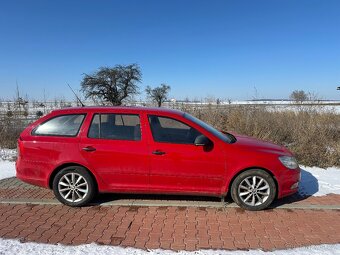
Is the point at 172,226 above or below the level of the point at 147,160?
below

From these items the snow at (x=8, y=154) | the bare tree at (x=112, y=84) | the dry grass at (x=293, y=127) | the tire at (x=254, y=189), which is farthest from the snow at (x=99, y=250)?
the bare tree at (x=112, y=84)

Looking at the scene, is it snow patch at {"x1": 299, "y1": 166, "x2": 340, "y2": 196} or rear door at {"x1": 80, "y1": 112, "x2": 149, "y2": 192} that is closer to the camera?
rear door at {"x1": 80, "y1": 112, "x2": 149, "y2": 192}

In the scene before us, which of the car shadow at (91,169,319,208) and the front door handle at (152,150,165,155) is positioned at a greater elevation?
the front door handle at (152,150,165,155)

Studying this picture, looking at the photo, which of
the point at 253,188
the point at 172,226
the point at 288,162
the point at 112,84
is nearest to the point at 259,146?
the point at 288,162

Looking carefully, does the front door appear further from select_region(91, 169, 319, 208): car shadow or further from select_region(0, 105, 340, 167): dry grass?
select_region(0, 105, 340, 167): dry grass

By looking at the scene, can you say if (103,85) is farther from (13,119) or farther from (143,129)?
(143,129)

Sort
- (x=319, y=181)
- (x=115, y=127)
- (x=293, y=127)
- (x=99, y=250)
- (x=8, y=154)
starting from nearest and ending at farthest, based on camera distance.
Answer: (x=99, y=250) → (x=115, y=127) → (x=319, y=181) → (x=8, y=154) → (x=293, y=127)

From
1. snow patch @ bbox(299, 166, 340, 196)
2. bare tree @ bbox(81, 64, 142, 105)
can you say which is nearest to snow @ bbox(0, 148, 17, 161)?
snow patch @ bbox(299, 166, 340, 196)

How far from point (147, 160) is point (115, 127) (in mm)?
794

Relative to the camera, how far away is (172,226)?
4.42 m

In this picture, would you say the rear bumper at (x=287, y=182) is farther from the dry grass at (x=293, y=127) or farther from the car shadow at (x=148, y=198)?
the dry grass at (x=293, y=127)

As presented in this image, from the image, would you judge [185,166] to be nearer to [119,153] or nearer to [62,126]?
[119,153]

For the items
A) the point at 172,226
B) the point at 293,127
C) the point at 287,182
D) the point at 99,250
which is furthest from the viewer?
the point at 293,127

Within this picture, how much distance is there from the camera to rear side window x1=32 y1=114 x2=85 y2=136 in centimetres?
521
